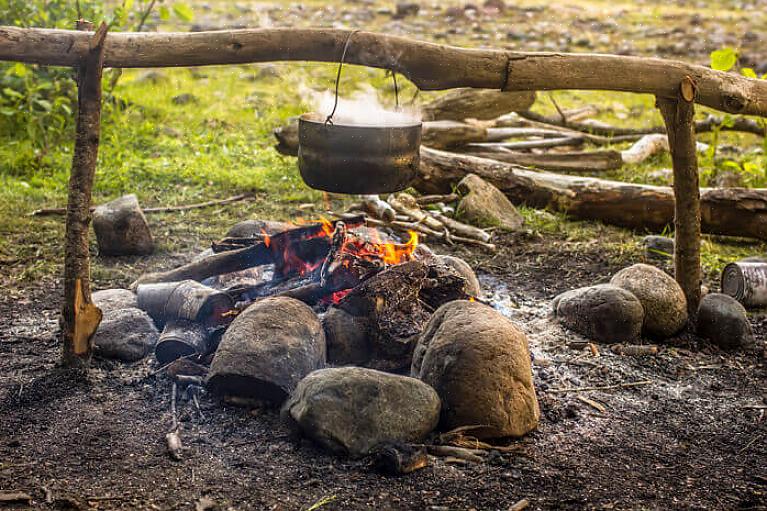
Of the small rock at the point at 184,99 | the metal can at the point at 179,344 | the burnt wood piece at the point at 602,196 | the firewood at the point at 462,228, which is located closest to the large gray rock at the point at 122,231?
the metal can at the point at 179,344

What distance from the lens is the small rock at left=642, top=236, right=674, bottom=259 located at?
667 centimetres

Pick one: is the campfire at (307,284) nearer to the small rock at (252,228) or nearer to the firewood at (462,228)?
the small rock at (252,228)

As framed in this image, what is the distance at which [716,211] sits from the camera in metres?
6.95

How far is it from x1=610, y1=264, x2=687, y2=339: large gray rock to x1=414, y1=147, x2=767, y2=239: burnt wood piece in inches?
85.0

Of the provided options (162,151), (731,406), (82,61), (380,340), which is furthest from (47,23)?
(731,406)

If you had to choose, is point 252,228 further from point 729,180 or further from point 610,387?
point 729,180

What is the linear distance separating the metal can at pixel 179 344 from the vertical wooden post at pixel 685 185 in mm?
3110

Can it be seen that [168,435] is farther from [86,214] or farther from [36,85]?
[36,85]

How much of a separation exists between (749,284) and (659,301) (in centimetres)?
102

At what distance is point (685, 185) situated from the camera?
5160 millimetres

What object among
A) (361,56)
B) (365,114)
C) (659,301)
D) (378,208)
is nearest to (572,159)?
(378,208)

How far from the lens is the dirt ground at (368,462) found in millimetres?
3275

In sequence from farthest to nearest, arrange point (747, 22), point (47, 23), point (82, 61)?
point (747, 22) → point (47, 23) → point (82, 61)

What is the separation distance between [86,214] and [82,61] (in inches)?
30.7
